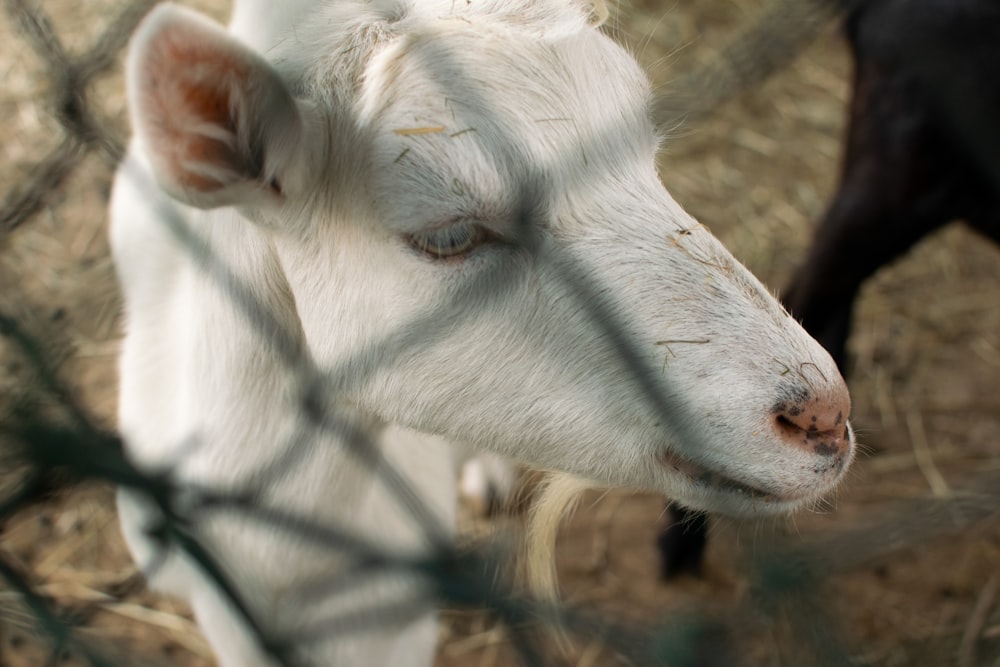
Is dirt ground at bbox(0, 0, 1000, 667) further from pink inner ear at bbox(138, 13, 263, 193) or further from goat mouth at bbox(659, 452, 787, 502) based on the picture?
pink inner ear at bbox(138, 13, 263, 193)

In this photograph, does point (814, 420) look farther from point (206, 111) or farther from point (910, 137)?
point (910, 137)

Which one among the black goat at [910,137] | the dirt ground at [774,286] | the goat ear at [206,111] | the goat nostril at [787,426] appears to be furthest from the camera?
the dirt ground at [774,286]

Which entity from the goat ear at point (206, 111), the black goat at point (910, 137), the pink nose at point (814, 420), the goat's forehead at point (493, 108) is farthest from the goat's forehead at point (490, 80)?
the black goat at point (910, 137)

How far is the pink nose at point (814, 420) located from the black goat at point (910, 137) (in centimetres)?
104

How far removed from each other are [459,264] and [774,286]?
302 cm

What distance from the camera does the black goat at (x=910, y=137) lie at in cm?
253

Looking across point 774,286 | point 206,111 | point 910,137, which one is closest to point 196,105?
point 206,111

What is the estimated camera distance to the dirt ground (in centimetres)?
314

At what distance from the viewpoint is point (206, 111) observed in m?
1.56

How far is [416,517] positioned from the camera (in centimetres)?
203

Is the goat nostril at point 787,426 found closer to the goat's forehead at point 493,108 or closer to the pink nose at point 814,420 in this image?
the pink nose at point 814,420

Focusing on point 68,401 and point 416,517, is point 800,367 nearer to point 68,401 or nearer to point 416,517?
point 416,517

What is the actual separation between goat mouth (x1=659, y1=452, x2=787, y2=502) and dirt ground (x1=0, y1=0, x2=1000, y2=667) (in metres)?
0.24

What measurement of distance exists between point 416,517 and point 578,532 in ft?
5.45
